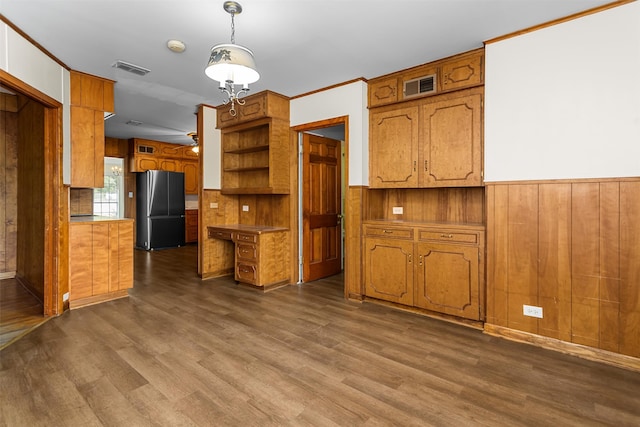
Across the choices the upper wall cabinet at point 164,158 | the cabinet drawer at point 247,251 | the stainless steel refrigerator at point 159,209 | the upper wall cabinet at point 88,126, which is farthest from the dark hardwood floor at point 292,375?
the upper wall cabinet at point 164,158

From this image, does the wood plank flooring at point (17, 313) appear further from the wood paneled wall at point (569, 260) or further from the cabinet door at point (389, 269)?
the wood paneled wall at point (569, 260)

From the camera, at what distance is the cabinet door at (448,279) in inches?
126

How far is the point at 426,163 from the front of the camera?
3.61 metres

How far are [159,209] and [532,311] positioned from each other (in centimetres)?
761

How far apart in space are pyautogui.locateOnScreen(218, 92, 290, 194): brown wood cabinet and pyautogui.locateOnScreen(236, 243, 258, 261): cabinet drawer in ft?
2.62

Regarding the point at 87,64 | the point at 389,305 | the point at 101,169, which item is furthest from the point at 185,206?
the point at 389,305

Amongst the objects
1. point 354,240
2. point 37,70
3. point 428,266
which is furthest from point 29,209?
point 428,266

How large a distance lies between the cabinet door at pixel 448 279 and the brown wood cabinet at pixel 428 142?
2.28 ft

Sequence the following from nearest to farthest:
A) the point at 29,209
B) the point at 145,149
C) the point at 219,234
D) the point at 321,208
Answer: the point at 29,209, the point at 219,234, the point at 321,208, the point at 145,149

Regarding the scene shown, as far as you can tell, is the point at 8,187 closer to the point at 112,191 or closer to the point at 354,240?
the point at 112,191

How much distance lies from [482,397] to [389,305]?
1.79 m

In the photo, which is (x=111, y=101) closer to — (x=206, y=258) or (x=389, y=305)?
(x=206, y=258)

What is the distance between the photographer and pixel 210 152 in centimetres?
522

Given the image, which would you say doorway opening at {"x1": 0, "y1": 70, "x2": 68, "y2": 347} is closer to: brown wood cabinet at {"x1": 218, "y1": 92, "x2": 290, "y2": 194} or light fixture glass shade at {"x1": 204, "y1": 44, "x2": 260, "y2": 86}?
light fixture glass shade at {"x1": 204, "y1": 44, "x2": 260, "y2": 86}
